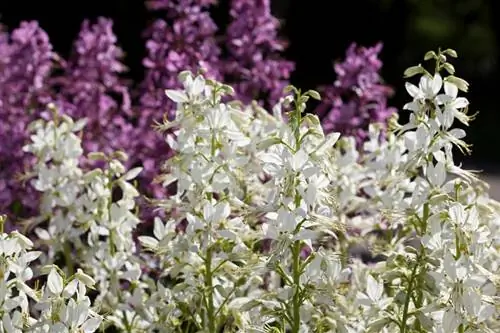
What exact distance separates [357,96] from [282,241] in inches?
59.8

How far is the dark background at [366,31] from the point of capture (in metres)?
10.3

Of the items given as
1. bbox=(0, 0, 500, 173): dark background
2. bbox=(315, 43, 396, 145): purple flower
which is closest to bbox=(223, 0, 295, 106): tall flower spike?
bbox=(315, 43, 396, 145): purple flower

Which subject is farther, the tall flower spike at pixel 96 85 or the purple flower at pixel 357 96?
the tall flower spike at pixel 96 85

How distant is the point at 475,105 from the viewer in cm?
1466

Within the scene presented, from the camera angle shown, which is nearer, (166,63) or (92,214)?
(92,214)

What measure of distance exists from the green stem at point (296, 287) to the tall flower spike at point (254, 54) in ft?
5.14

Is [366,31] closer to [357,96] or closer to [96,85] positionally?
[96,85]

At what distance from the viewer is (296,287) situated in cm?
241

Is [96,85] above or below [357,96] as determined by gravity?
below

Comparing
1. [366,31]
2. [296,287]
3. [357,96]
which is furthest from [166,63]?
[366,31]

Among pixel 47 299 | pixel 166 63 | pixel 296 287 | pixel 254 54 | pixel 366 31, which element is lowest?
pixel 47 299

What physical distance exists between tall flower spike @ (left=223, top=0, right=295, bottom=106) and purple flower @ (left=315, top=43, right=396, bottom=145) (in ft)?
0.65

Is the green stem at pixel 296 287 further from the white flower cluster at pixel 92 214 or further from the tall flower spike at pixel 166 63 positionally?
the tall flower spike at pixel 166 63

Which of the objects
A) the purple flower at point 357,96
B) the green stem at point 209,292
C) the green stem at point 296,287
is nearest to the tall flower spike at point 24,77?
the purple flower at point 357,96
